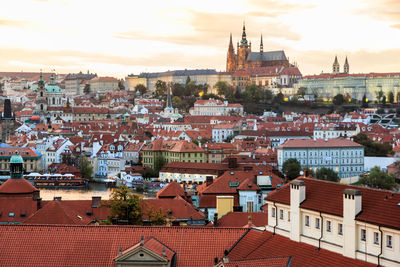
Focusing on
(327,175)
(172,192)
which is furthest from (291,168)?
(172,192)

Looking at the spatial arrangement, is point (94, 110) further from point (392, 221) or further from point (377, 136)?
point (392, 221)

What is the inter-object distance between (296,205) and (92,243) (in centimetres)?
491

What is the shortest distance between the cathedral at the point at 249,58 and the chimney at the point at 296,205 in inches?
6424

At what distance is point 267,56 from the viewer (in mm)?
182125

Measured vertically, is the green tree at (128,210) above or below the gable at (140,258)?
below

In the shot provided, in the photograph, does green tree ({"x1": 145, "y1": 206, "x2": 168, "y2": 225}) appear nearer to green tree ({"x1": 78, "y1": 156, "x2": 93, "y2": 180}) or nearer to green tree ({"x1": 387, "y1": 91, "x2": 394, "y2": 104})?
green tree ({"x1": 78, "y1": 156, "x2": 93, "y2": 180})

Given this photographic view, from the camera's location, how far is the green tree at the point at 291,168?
66.2m

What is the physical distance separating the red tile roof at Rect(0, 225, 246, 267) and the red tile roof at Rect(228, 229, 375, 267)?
0.37m

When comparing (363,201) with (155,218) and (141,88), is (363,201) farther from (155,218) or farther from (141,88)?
(141,88)

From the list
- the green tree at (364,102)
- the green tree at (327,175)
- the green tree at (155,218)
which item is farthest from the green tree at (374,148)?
the green tree at (364,102)

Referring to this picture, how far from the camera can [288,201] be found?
18.4 metres

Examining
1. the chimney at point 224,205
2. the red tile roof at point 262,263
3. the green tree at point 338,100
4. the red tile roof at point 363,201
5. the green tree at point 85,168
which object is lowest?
the green tree at point 85,168

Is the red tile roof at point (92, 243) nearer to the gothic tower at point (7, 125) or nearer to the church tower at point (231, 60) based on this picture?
the gothic tower at point (7, 125)

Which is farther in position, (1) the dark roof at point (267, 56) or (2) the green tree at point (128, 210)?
(1) the dark roof at point (267, 56)
